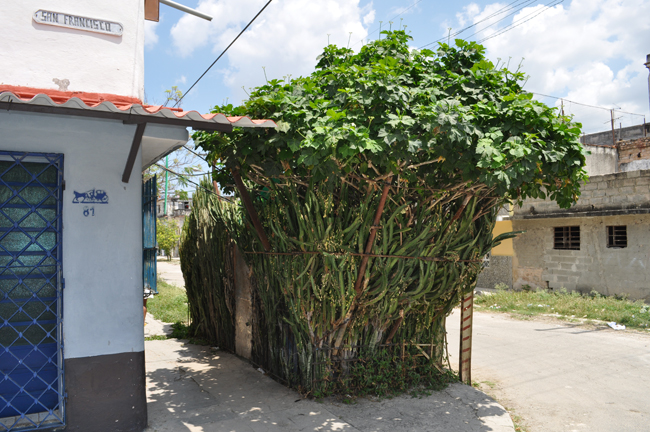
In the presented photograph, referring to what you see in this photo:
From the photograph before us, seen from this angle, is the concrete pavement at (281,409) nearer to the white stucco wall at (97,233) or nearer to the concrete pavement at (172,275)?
the white stucco wall at (97,233)

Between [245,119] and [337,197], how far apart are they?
4.99 ft

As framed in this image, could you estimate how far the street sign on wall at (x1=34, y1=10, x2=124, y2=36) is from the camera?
4.54 metres

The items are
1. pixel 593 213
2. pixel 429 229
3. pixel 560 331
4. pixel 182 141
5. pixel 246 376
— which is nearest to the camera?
pixel 182 141

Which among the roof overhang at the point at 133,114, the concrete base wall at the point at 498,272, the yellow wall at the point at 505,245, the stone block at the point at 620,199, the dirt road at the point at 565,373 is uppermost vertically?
the roof overhang at the point at 133,114

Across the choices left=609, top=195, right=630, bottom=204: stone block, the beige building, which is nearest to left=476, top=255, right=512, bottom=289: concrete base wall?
the beige building

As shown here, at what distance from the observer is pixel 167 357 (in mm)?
7203

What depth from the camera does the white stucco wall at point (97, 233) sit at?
411 cm

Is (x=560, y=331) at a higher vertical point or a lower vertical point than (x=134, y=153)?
lower

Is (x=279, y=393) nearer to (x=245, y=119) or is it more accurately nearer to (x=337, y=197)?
(x=337, y=197)

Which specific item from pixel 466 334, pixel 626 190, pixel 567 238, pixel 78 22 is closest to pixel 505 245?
pixel 567 238

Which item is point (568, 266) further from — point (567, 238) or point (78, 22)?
point (78, 22)

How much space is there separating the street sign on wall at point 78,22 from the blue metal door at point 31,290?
4.66ft

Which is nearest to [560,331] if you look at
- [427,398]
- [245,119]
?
[427,398]

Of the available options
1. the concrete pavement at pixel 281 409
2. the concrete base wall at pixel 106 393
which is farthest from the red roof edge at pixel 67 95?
the concrete pavement at pixel 281 409
